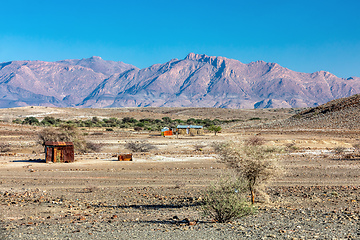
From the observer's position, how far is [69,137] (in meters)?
38.8

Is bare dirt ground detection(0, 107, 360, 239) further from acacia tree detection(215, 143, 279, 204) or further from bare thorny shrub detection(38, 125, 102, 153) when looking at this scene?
bare thorny shrub detection(38, 125, 102, 153)

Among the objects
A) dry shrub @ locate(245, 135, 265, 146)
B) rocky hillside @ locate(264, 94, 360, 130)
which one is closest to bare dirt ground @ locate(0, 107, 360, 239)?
dry shrub @ locate(245, 135, 265, 146)

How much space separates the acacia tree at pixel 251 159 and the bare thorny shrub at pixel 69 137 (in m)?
26.5

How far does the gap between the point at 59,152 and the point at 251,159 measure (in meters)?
20.3

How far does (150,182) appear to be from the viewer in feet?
72.7

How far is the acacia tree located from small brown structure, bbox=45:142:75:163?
19192 millimetres

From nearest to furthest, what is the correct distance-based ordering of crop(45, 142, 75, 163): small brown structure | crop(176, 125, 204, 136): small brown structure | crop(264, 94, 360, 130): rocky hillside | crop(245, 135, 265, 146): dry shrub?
1. crop(245, 135, 265, 146): dry shrub
2. crop(45, 142, 75, 163): small brown structure
3. crop(176, 125, 204, 136): small brown structure
4. crop(264, 94, 360, 130): rocky hillside

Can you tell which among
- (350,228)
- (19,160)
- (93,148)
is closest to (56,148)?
(19,160)

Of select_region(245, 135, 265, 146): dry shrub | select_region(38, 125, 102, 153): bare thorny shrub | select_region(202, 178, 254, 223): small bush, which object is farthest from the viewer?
select_region(38, 125, 102, 153): bare thorny shrub

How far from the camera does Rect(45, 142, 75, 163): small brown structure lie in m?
31.0

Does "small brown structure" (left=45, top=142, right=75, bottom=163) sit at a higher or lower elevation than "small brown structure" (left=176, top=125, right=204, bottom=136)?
lower

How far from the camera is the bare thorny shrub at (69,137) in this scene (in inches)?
1533

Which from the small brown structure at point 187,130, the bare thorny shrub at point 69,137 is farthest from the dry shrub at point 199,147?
the small brown structure at point 187,130

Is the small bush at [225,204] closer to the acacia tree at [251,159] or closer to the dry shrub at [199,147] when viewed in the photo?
the acacia tree at [251,159]
